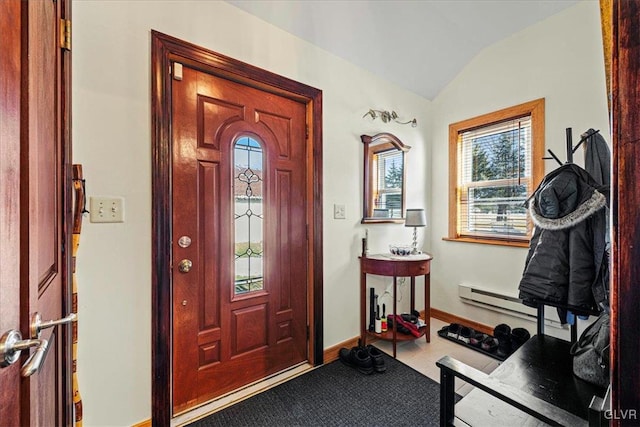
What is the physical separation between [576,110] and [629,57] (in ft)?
7.54

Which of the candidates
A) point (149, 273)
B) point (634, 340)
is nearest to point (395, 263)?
point (149, 273)

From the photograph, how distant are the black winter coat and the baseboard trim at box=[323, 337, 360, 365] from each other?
1.33 meters

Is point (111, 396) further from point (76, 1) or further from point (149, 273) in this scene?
point (76, 1)

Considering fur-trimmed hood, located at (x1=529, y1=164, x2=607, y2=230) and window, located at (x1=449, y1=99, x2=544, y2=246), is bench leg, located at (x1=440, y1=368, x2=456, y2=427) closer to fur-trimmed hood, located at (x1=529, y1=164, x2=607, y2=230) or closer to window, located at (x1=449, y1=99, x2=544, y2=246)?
fur-trimmed hood, located at (x1=529, y1=164, x2=607, y2=230)

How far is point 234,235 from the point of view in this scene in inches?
71.4

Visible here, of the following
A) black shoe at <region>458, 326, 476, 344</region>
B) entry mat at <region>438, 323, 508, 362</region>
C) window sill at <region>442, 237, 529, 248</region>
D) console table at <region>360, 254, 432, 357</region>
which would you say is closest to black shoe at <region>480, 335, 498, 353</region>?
entry mat at <region>438, 323, 508, 362</region>

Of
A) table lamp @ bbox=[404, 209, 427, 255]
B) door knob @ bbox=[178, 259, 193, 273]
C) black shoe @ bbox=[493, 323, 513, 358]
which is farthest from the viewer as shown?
table lamp @ bbox=[404, 209, 427, 255]

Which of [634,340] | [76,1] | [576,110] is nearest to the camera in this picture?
[634,340]

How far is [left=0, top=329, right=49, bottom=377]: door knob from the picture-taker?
44cm

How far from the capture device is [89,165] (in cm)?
132

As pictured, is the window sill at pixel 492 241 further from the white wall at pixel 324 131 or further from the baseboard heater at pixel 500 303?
the baseboard heater at pixel 500 303

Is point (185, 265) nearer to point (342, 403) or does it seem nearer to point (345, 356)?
point (342, 403)

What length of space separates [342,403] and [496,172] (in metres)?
2.33

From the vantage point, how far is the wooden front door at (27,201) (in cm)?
46
